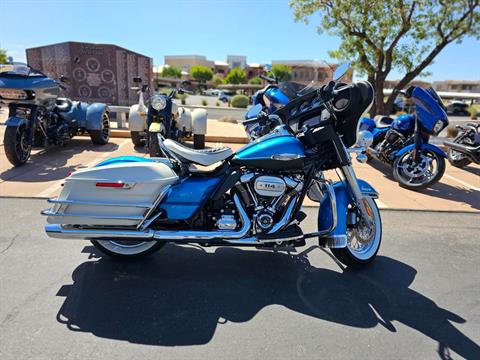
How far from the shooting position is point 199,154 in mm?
2723

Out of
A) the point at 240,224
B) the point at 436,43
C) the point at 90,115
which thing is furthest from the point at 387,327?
the point at 436,43

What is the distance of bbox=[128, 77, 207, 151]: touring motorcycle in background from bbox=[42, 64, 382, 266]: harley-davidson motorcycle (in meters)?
3.88

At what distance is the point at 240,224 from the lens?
283cm

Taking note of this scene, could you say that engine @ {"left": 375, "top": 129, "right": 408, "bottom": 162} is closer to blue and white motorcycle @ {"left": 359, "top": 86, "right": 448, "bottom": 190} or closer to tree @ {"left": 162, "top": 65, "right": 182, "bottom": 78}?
blue and white motorcycle @ {"left": 359, "top": 86, "right": 448, "bottom": 190}

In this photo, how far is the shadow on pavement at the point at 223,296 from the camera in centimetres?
232

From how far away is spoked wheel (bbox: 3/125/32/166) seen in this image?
5.52 metres

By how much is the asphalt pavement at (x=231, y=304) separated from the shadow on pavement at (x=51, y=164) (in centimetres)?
203

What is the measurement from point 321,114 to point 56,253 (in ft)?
9.33

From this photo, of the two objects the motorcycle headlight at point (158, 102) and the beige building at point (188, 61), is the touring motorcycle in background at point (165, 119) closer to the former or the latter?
the motorcycle headlight at point (158, 102)

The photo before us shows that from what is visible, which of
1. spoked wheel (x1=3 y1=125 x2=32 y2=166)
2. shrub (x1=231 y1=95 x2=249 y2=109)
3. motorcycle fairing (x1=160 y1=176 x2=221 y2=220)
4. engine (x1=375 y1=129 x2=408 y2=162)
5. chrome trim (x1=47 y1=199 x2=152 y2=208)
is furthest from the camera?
shrub (x1=231 y1=95 x2=249 y2=109)

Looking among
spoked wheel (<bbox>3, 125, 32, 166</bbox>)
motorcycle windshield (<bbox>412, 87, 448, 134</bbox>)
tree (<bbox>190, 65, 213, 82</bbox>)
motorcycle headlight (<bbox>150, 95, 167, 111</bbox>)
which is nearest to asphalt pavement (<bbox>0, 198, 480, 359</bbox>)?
spoked wheel (<bbox>3, 125, 32, 166</bbox>)

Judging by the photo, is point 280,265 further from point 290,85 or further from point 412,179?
point 412,179

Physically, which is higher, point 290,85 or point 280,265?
point 290,85

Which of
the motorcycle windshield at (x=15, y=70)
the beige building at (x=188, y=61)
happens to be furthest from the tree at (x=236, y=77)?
the motorcycle windshield at (x=15, y=70)
